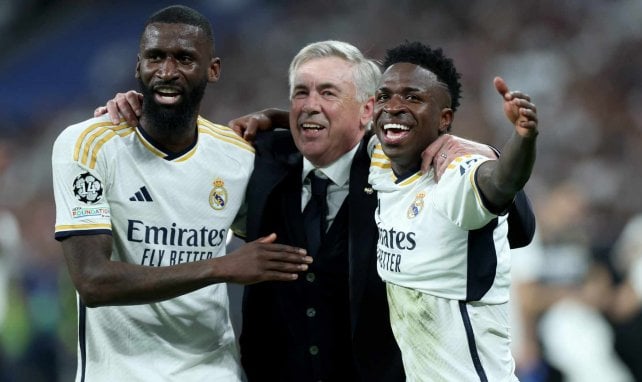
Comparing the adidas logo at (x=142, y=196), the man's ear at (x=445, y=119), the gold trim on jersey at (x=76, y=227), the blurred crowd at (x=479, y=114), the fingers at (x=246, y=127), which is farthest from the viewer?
the blurred crowd at (x=479, y=114)

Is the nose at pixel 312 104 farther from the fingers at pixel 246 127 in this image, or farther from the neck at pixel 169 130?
the neck at pixel 169 130

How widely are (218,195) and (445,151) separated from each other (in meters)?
1.04

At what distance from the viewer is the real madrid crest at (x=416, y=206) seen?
360cm

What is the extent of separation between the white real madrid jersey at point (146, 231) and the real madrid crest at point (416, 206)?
91 cm

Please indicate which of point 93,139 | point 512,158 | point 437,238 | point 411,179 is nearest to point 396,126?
point 411,179

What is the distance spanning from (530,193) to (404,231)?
576 centimetres

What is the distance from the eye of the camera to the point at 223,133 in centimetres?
435

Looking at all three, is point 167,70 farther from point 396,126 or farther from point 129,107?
point 396,126

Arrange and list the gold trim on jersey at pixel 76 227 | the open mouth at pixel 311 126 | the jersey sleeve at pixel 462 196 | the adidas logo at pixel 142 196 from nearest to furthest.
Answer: the jersey sleeve at pixel 462 196
the gold trim on jersey at pixel 76 227
the adidas logo at pixel 142 196
the open mouth at pixel 311 126

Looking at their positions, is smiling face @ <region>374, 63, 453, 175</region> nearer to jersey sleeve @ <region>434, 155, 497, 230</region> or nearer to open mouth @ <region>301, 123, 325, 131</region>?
jersey sleeve @ <region>434, 155, 497, 230</region>

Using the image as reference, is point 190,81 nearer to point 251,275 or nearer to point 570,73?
point 251,275

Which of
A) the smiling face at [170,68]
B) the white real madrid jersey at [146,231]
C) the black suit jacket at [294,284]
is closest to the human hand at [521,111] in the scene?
the black suit jacket at [294,284]

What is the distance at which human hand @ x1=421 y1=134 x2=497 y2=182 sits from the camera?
3.55 m

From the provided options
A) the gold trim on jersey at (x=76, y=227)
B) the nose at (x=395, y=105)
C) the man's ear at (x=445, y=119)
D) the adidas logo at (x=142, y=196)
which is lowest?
the gold trim on jersey at (x=76, y=227)
